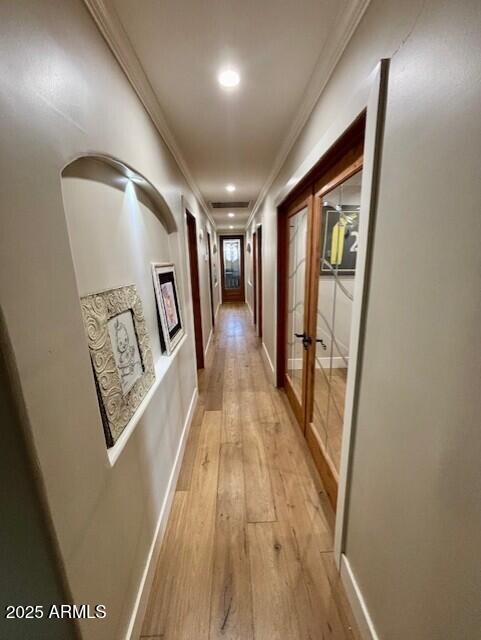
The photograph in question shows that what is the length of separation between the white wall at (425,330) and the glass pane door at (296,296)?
125 cm

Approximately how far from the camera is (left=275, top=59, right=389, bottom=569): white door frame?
2.78ft

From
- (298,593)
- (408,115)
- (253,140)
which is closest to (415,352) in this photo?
(408,115)

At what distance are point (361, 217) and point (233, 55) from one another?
1.04 m

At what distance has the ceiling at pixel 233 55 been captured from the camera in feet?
3.30

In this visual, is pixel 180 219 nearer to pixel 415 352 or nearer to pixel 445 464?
pixel 415 352

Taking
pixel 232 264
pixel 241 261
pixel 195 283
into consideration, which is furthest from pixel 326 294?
pixel 232 264

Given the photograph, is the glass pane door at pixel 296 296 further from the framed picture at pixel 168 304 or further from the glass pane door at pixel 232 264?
the glass pane door at pixel 232 264

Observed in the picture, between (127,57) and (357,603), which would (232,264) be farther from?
(357,603)

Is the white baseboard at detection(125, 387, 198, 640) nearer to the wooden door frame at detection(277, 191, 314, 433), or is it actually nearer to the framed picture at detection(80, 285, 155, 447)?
the framed picture at detection(80, 285, 155, 447)

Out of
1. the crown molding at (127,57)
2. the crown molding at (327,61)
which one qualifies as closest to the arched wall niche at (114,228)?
the crown molding at (127,57)

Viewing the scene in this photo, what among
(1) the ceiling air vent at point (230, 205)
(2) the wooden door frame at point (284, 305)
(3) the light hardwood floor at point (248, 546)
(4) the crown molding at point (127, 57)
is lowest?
(3) the light hardwood floor at point (248, 546)

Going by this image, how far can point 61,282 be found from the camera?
694 millimetres

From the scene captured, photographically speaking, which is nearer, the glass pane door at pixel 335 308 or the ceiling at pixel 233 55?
the ceiling at pixel 233 55

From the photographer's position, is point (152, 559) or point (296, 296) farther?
point (296, 296)
